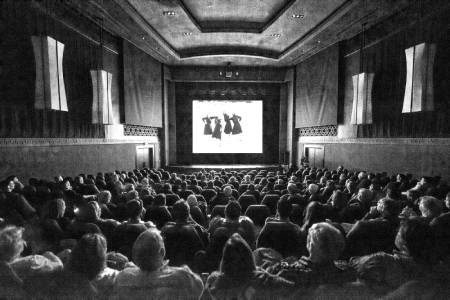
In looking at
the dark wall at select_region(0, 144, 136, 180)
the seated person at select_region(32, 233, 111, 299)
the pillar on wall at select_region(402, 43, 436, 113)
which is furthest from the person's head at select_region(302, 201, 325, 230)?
the dark wall at select_region(0, 144, 136, 180)

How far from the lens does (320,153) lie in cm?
1598

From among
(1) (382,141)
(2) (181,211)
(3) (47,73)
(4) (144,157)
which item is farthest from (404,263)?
(4) (144,157)

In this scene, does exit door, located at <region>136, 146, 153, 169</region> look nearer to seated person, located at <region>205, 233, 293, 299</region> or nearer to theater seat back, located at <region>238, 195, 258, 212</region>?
theater seat back, located at <region>238, 195, 258, 212</region>

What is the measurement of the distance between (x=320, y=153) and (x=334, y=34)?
6.00 m

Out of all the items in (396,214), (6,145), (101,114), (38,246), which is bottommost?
(38,246)

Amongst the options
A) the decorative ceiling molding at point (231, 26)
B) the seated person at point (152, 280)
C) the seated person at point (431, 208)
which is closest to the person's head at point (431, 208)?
the seated person at point (431, 208)

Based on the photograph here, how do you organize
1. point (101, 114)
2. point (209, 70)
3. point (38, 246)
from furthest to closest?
point (209, 70), point (101, 114), point (38, 246)

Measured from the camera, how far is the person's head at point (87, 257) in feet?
7.14

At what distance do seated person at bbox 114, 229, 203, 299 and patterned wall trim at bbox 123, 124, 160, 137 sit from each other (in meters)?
12.8

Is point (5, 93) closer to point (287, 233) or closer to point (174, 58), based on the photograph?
point (287, 233)

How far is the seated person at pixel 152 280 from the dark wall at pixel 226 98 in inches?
701

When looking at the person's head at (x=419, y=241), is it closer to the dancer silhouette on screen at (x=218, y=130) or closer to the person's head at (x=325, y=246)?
the person's head at (x=325, y=246)

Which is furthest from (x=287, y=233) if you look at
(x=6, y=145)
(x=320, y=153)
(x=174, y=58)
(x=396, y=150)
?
(x=174, y=58)

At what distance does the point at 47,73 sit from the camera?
8477 millimetres
